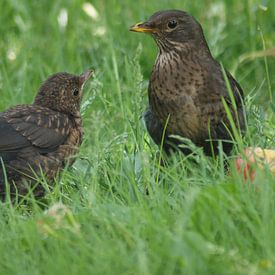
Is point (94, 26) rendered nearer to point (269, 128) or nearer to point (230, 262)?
point (269, 128)

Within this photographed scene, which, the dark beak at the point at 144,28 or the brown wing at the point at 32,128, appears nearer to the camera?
the brown wing at the point at 32,128

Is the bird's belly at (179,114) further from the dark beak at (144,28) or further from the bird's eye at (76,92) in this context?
the bird's eye at (76,92)

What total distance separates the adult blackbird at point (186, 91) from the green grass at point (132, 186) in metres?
0.16

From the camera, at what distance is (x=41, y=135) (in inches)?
243

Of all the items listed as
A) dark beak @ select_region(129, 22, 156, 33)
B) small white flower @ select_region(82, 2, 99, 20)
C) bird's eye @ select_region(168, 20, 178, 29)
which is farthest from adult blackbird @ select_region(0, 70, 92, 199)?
small white flower @ select_region(82, 2, 99, 20)

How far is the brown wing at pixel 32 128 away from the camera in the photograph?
6039 millimetres

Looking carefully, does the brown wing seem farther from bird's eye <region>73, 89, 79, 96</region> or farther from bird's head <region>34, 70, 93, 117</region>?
bird's eye <region>73, 89, 79, 96</region>

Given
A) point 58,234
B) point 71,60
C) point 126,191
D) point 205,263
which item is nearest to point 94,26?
point 71,60

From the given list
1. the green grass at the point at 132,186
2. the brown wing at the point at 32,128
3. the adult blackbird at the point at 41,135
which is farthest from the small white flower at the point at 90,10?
the brown wing at the point at 32,128

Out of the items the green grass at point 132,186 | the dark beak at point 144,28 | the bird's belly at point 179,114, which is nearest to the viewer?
the green grass at point 132,186

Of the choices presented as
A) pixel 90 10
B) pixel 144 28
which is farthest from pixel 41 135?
pixel 90 10

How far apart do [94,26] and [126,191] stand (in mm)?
3767

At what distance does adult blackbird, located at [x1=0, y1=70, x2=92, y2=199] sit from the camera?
5.95m

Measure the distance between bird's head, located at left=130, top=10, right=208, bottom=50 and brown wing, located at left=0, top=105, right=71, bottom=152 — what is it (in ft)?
2.92
